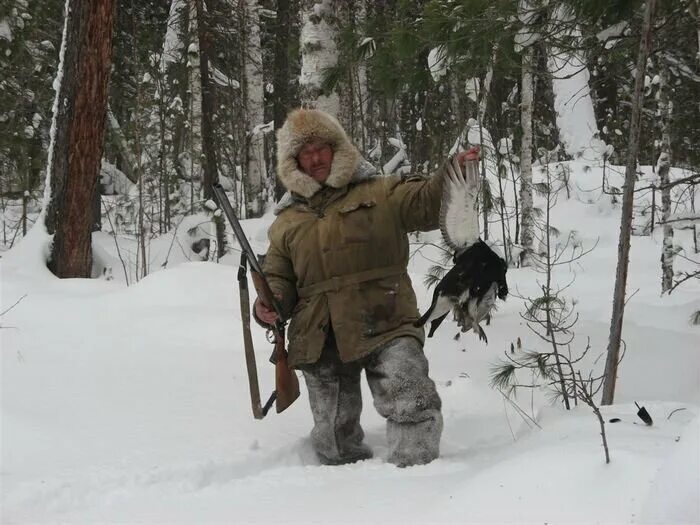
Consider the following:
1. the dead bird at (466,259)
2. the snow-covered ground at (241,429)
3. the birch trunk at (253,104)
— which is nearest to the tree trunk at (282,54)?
the birch trunk at (253,104)

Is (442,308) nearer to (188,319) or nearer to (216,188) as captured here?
(216,188)

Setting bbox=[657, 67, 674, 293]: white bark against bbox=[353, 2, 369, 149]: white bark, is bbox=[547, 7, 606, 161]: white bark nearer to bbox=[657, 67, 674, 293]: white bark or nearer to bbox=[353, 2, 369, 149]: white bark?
bbox=[353, 2, 369, 149]: white bark

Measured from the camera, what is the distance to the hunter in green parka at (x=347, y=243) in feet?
10.3

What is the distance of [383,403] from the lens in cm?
319

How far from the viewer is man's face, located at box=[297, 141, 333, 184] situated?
325 centimetres

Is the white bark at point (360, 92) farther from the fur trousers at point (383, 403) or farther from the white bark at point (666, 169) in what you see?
the white bark at point (666, 169)

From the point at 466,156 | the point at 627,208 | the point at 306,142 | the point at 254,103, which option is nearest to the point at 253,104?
the point at 254,103

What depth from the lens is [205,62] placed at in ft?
32.8

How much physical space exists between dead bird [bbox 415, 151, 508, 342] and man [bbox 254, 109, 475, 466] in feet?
0.53

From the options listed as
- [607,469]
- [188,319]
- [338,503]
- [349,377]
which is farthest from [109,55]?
[607,469]

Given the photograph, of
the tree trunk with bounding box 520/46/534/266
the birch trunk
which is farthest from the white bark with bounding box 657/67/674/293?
the birch trunk

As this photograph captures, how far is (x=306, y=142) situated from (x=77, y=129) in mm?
4103

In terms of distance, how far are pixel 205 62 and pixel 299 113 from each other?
24.0 ft

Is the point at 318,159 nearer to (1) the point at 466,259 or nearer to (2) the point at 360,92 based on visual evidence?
(1) the point at 466,259
